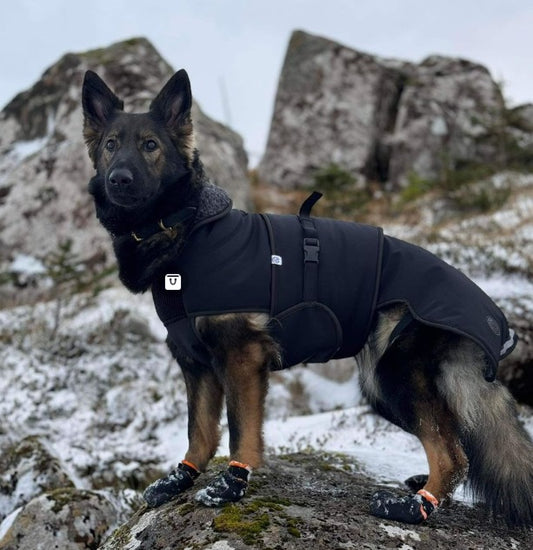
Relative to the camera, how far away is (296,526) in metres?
2.40

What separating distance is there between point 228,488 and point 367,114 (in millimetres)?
18510

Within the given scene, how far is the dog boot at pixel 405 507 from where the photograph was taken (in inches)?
102

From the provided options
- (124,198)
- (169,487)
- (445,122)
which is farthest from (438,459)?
(445,122)

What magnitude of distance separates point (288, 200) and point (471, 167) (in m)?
5.44

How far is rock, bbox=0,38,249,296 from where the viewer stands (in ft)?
38.1

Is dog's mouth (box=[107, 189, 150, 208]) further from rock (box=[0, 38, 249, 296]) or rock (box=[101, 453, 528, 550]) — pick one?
rock (box=[0, 38, 249, 296])

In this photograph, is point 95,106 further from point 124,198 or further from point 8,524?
point 8,524

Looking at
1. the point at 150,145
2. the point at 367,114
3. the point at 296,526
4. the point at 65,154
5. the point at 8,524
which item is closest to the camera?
the point at 296,526

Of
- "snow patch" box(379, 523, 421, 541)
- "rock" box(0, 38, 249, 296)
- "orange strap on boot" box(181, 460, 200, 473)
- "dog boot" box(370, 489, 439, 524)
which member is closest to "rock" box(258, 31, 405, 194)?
"rock" box(0, 38, 249, 296)

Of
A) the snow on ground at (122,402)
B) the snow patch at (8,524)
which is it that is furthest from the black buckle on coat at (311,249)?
the snow patch at (8,524)

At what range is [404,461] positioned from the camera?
13.4 feet

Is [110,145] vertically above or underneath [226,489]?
above

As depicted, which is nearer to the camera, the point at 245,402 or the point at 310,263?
the point at 245,402

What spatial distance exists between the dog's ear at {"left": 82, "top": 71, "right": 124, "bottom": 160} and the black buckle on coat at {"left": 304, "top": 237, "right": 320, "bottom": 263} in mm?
1274
